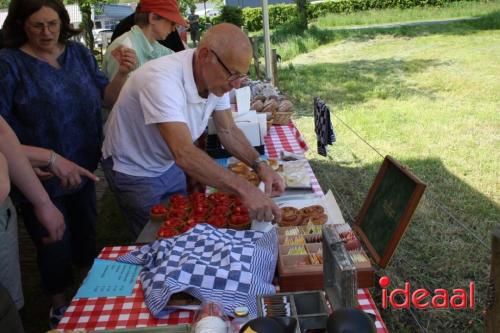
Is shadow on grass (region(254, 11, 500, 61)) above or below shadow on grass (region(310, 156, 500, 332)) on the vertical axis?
above

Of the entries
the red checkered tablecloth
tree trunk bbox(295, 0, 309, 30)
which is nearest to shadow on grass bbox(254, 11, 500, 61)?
tree trunk bbox(295, 0, 309, 30)

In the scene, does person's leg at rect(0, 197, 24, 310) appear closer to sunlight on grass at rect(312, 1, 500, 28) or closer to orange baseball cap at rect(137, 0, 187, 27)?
orange baseball cap at rect(137, 0, 187, 27)

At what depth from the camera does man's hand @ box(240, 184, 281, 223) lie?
1811mm

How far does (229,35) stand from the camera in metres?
1.88

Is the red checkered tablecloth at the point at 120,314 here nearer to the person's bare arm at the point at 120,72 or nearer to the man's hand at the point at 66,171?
the man's hand at the point at 66,171

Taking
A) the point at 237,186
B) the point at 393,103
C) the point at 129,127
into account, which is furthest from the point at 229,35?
the point at 393,103

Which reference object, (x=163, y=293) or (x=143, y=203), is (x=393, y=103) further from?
(x=163, y=293)

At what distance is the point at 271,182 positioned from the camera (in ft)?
7.72

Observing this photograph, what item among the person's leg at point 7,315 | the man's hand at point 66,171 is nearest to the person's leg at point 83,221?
the man's hand at point 66,171

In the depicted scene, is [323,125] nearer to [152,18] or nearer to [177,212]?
[152,18]

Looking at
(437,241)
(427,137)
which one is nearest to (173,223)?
(437,241)

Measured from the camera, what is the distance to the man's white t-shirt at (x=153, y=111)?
202 centimetres

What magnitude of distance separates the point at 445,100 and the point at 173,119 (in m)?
7.31

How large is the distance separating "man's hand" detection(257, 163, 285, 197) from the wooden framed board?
50 cm
